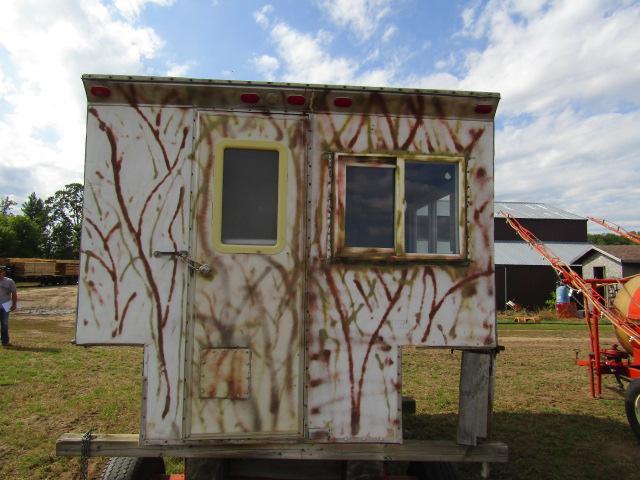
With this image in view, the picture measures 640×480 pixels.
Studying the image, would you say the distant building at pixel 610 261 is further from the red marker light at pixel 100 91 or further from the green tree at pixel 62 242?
the green tree at pixel 62 242

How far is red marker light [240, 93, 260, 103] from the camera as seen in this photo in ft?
11.0

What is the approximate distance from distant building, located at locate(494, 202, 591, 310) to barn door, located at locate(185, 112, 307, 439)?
21.3m

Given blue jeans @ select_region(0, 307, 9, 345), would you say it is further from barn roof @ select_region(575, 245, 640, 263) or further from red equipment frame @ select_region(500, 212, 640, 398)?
barn roof @ select_region(575, 245, 640, 263)

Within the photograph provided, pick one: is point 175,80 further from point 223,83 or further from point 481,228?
point 481,228

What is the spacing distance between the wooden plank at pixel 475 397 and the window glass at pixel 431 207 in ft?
2.81

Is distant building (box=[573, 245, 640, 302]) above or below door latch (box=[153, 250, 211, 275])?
above

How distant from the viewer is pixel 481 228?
3.46 m

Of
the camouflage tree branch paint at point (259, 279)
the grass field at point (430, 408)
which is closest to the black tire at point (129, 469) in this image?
the camouflage tree branch paint at point (259, 279)

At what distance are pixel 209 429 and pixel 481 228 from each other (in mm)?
2377

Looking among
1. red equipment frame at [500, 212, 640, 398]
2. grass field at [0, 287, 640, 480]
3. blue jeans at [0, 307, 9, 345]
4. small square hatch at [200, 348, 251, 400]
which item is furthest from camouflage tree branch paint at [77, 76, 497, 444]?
blue jeans at [0, 307, 9, 345]

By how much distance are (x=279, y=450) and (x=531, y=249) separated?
28.9m

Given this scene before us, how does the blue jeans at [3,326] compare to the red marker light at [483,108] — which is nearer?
the red marker light at [483,108]

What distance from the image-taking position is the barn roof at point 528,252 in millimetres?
27547

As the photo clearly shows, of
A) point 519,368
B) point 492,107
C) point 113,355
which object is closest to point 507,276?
point 519,368
